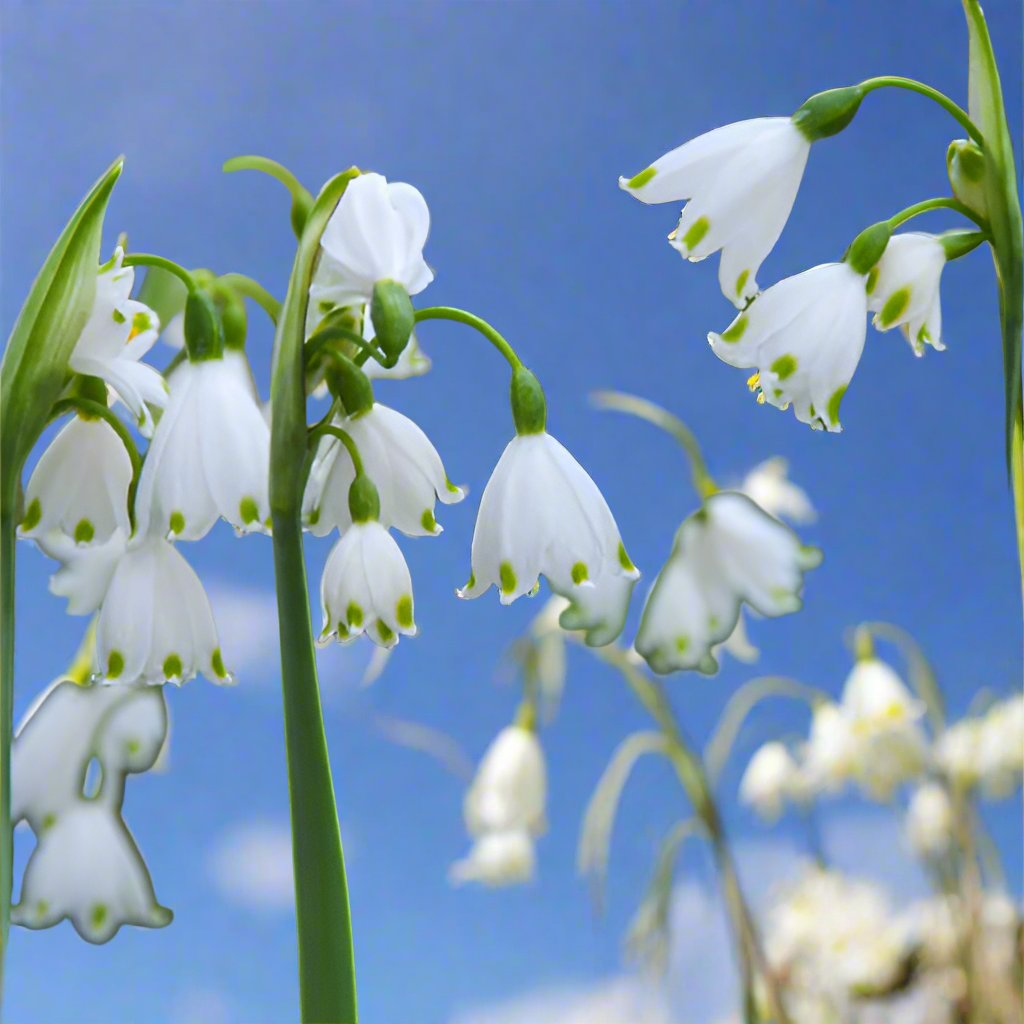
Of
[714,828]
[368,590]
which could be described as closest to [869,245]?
[368,590]

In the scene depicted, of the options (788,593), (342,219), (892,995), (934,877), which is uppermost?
(342,219)

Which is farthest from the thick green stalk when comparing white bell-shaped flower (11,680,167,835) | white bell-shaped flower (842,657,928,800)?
white bell-shaped flower (842,657,928,800)

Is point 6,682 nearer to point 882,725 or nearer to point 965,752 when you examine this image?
point 882,725

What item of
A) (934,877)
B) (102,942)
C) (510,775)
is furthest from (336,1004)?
(934,877)

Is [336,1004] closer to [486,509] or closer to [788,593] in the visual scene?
[486,509]

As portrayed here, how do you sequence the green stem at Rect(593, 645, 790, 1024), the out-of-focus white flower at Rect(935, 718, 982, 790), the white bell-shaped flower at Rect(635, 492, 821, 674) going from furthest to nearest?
the out-of-focus white flower at Rect(935, 718, 982, 790), the green stem at Rect(593, 645, 790, 1024), the white bell-shaped flower at Rect(635, 492, 821, 674)

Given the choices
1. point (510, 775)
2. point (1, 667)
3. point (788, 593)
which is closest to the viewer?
point (1, 667)

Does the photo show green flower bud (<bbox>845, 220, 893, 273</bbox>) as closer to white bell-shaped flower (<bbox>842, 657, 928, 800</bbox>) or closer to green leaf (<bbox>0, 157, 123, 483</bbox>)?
green leaf (<bbox>0, 157, 123, 483</bbox>)
